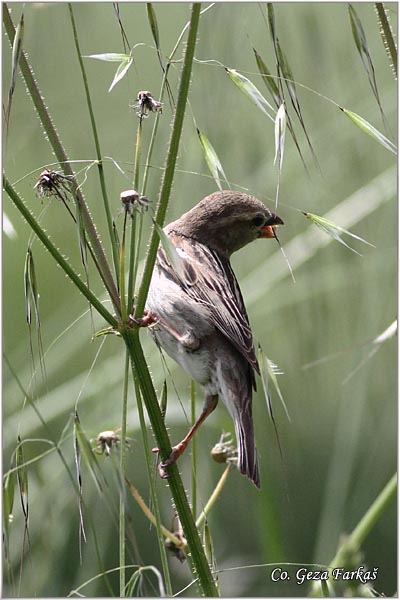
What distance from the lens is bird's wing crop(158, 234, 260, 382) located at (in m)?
2.81

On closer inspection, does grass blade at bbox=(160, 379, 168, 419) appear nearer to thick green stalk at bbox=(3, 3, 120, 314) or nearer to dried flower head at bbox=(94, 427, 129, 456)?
dried flower head at bbox=(94, 427, 129, 456)

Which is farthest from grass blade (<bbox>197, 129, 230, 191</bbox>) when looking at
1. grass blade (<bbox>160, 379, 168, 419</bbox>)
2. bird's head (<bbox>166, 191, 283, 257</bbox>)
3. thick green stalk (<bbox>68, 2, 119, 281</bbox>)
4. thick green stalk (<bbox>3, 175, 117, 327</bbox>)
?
bird's head (<bbox>166, 191, 283, 257</bbox>)

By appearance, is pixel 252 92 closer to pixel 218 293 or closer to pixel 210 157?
pixel 210 157

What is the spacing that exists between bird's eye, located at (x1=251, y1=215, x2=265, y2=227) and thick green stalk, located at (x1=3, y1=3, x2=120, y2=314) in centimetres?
165

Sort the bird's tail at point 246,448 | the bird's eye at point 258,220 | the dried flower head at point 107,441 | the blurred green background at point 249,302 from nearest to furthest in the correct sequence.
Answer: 1. the dried flower head at point 107,441
2. the bird's tail at point 246,448
3. the blurred green background at point 249,302
4. the bird's eye at point 258,220

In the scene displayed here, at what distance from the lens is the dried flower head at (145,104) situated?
2022 millimetres

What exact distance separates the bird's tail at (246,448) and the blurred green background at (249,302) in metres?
0.07

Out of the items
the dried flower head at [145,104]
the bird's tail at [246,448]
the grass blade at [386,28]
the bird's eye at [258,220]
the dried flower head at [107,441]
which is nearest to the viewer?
the grass blade at [386,28]

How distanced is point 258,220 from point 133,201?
5.95ft

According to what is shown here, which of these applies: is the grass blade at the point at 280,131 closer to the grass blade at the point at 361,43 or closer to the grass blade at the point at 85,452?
the grass blade at the point at 361,43

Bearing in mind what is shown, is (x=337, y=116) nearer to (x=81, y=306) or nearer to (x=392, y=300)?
(x=392, y=300)

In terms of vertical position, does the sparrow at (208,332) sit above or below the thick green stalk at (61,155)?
below

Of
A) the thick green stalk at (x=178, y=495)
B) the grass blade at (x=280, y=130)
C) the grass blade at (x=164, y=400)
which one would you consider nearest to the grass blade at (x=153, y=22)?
the grass blade at (x=280, y=130)

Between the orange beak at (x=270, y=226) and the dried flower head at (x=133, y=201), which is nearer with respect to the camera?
the dried flower head at (x=133, y=201)
